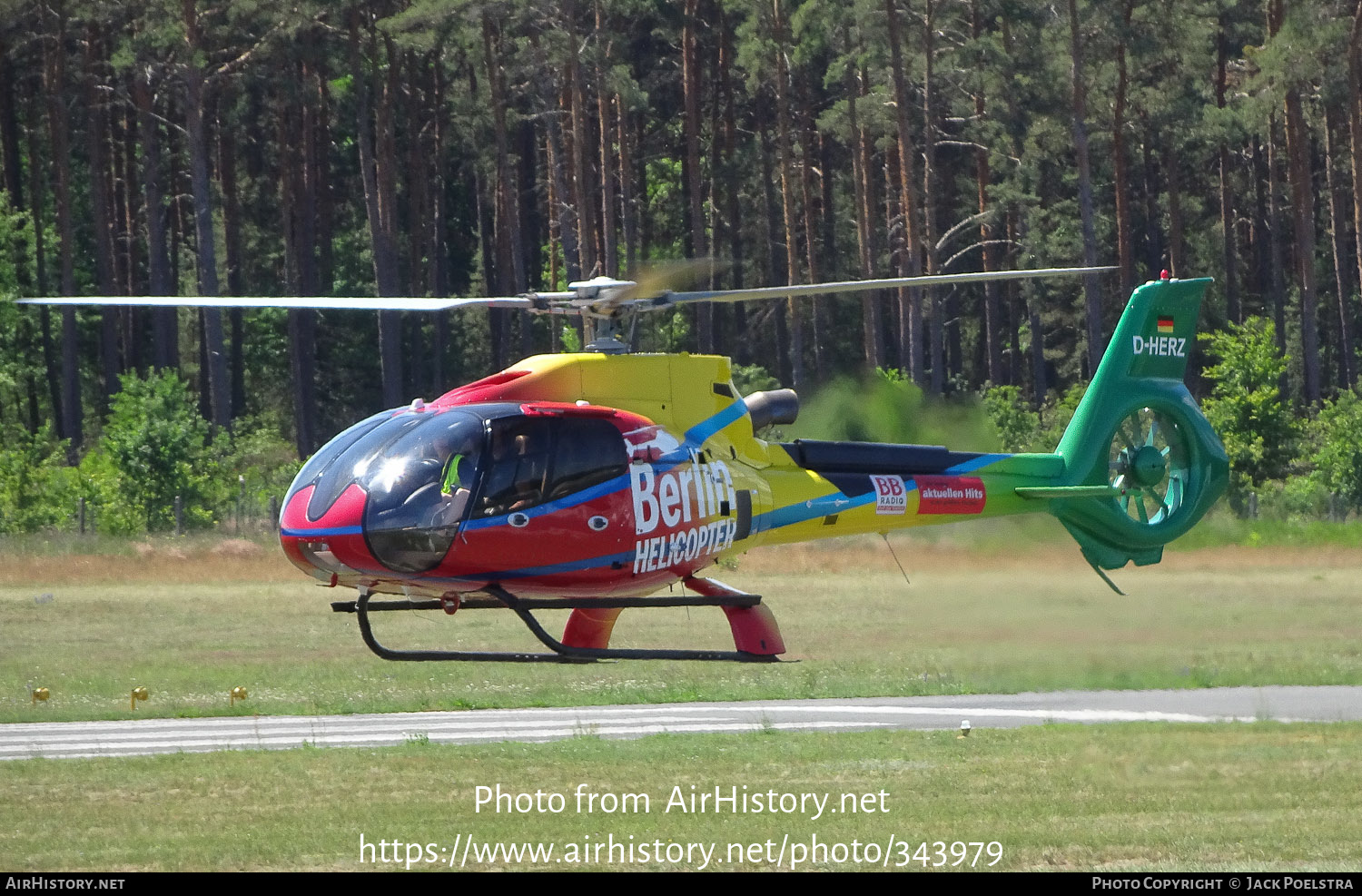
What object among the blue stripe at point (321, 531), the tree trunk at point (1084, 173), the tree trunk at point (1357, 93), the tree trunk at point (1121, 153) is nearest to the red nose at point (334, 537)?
the blue stripe at point (321, 531)

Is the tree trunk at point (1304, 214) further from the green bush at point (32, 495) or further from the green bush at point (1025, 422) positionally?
the green bush at point (32, 495)

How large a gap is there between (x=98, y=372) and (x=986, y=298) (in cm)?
2941

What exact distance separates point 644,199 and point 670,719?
136ft

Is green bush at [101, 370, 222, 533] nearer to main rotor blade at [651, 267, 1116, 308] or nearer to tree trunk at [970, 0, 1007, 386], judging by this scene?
tree trunk at [970, 0, 1007, 386]

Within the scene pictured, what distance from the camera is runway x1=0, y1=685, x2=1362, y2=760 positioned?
18438 millimetres

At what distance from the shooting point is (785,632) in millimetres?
26703

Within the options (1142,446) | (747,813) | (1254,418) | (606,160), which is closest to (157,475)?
(606,160)

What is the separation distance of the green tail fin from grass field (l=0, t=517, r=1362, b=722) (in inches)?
40.6

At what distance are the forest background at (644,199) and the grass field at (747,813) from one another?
21.6 meters

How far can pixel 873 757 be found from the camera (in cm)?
1655

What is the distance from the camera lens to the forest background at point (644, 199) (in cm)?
4147

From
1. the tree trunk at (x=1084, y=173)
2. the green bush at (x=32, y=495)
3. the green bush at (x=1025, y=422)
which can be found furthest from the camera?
the tree trunk at (x=1084, y=173)

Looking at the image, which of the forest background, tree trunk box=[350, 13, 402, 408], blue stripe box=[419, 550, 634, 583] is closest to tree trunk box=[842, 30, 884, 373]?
the forest background

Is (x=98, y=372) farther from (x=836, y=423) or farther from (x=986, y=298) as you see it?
(x=836, y=423)
